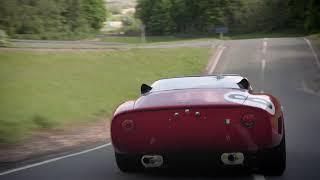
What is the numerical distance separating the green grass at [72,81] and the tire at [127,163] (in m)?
4.69

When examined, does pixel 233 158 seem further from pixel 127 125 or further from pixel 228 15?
pixel 228 15

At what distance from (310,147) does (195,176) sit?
3345 millimetres

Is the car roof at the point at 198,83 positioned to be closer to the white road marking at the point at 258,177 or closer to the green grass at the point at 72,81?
the white road marking at the point at 258,177

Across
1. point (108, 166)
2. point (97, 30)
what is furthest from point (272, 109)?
point (97, 30)

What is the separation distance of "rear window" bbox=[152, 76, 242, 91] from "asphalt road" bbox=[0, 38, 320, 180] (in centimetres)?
119

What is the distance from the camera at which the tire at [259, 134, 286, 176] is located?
7.08 metres

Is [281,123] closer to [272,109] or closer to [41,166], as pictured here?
[272,109]

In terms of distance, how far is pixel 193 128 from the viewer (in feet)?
22.6

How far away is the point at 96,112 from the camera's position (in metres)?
17.6

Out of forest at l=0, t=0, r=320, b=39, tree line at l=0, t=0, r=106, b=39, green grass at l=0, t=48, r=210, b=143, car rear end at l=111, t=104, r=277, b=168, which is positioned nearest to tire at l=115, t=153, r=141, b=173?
car rear end at l=111, t=104, r=277, b=168

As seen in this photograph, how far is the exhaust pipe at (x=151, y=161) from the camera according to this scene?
7133 millimetres

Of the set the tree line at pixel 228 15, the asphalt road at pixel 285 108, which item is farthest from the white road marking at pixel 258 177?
the tree line at pixel 228 15

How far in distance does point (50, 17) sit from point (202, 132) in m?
45.1

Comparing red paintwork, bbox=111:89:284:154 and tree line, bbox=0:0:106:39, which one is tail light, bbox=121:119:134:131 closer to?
red paintwork, bbox=111:89:284:154
